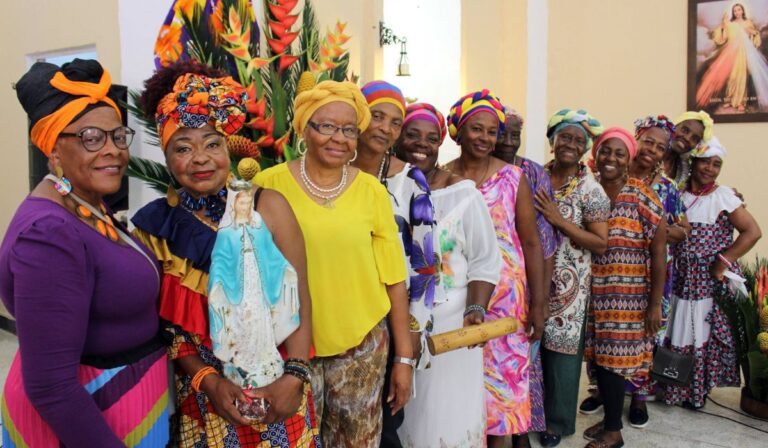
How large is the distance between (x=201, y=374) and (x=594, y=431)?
290 centimetres

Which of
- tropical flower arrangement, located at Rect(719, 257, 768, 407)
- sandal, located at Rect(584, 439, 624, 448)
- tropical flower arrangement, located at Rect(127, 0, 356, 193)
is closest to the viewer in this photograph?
tropical flower arrangement, located at Rect(127, 0, 356, 193)

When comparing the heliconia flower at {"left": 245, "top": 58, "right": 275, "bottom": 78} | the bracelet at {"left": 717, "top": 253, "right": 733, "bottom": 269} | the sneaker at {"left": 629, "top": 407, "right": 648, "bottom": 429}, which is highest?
the heliconia flower at {"left": 245, "top": 58, "right": 275, "bottom": 78}

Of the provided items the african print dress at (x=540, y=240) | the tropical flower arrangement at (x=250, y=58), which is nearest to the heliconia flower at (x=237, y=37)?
the tropical flower arrangement at (x=250, y=58)

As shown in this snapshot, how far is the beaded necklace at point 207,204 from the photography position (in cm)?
181

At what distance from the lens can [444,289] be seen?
2693mm

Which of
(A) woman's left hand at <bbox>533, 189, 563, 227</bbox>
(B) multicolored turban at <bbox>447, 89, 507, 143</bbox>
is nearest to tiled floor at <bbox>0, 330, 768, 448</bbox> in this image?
(A) woman's left hand at <bbox>533, 189, 563, 227</bbox>

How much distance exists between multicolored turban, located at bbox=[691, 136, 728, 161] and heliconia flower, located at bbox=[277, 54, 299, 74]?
3.01m

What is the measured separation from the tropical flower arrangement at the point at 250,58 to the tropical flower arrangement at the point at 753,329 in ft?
11.0

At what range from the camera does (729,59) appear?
6.59m

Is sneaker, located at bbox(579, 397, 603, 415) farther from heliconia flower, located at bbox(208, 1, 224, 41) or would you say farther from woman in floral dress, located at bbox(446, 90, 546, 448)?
heliconia flower, located at bbox(208, 1, 224, 41)

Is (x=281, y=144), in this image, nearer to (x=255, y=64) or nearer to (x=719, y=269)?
(x=255, y=64)

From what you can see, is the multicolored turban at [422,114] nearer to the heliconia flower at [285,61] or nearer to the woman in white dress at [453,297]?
the woman in white dress at [453,297]

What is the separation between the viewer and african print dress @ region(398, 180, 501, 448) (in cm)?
264

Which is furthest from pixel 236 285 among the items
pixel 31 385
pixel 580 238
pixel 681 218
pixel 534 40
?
pixel 534 40
